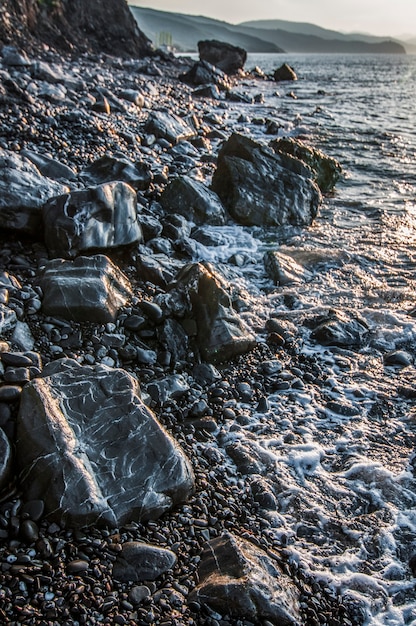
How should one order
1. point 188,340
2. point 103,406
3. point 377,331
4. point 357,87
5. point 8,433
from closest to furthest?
point 8,433 → point 103,406 → point 188,340 → point 377,331 → point 357,87

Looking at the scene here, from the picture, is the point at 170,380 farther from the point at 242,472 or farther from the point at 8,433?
the point at 8,433

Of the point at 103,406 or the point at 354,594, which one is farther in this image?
the point at 103,406

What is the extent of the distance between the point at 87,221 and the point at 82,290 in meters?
1.38

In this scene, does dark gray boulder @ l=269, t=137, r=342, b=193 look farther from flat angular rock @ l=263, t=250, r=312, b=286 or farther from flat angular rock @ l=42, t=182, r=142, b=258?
flat angular rock @ l=42, t=182, r=142, b=258

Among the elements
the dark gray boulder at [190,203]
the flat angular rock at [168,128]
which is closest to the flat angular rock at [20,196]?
the dark gray boulder at [190,203]

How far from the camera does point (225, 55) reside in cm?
4588

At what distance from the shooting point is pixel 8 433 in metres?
3.32

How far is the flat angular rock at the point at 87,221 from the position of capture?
19.3 ft

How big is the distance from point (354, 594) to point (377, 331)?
3.55m

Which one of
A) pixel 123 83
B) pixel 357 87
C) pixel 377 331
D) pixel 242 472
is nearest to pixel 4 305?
pixel 242 472

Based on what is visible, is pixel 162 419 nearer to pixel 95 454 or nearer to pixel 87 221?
pixel 95 454

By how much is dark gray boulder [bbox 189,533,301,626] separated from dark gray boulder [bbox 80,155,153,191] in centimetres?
665

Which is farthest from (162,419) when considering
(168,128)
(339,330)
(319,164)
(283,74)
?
(283,74)

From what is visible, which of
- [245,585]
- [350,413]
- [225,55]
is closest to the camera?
[245,585]
